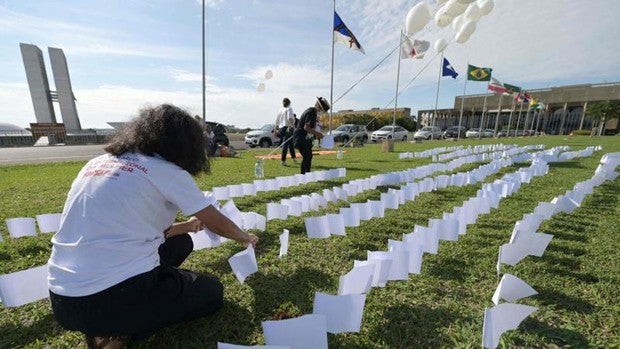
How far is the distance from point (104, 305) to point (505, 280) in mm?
1889

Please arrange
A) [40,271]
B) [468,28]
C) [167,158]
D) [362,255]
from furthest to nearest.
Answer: [468,28] < [362,255] < [40,271] < [167,158]

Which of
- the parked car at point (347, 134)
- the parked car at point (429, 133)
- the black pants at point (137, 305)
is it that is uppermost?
the black pants at point (137, 305)

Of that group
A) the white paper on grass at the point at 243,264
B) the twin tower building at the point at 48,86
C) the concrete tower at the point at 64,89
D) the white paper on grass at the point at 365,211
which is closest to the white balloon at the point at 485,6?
the white paper on grass at the point at 365,211

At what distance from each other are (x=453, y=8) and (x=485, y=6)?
4.56 ft

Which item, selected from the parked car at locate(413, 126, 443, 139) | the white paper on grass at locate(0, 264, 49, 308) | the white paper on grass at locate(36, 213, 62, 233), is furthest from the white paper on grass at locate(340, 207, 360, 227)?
the parked car at locate(413, 126, 443, 139)

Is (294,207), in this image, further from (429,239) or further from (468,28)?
(468,28)

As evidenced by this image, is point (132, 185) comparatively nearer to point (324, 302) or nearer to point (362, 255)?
point (324, 302)

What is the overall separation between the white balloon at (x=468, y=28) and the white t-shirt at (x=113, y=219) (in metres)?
8.72

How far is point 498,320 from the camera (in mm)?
1470

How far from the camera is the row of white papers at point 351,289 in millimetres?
1336

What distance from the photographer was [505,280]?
1.77m

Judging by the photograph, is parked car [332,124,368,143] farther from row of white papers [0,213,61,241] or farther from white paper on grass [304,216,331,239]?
row of white papers [0,213,61,241]

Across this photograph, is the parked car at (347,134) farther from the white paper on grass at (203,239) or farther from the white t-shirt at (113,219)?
the white t-shirt at (113,219)

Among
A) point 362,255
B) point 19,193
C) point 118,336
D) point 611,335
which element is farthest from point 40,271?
point 19,193
